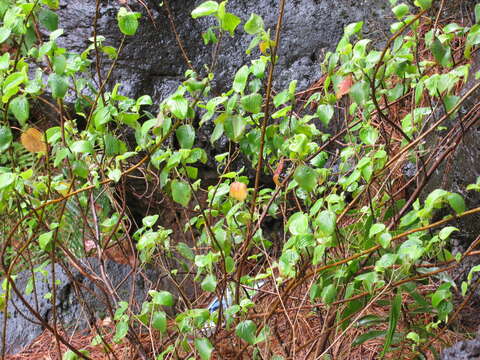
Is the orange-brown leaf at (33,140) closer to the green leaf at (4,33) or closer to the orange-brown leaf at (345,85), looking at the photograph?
the green leaf at (4,33)

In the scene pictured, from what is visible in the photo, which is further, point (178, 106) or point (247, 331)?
point (247, 331)

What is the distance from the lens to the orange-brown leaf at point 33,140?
207 centimetres

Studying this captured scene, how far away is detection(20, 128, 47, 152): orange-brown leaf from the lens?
2.07 m

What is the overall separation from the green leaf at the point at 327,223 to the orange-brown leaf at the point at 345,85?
423 millimetres

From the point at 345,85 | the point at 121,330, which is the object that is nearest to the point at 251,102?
the point at 345,85

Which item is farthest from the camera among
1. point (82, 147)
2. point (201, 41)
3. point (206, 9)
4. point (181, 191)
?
point (201, 41)

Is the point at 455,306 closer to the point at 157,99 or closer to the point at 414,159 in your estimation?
the point at 414,159

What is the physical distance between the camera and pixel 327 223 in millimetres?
1718

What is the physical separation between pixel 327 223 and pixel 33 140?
3.68 ft

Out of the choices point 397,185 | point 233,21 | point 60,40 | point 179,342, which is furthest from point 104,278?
point 60,40

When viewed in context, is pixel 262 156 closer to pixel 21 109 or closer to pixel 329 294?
pixel 329 294

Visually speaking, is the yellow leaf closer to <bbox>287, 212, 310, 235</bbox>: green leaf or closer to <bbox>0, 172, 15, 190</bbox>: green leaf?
<bbox>287, 212, 310, 235</bbox>: green leaf

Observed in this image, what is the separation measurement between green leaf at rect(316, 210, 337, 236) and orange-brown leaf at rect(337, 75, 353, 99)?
16.6 inches

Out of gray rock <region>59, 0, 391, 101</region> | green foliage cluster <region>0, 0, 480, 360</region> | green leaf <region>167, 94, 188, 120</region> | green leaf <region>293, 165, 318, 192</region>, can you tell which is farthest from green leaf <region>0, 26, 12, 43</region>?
gray rock <region>59, 0, 391, 101</region>
